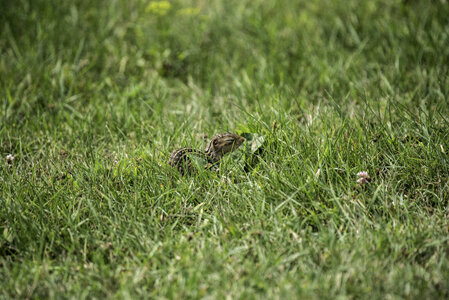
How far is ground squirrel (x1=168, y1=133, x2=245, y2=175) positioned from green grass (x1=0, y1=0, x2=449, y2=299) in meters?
0.10

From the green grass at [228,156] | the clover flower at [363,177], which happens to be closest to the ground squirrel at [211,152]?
the green grass at [228,156]

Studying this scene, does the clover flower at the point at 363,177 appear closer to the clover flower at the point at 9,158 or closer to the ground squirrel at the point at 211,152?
the ground squirrel at the point at 211,152

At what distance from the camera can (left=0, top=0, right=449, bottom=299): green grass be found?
2.63 m

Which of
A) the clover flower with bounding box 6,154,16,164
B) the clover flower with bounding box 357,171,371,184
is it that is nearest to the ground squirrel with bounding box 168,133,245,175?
the clover flower with bounding box 357,171,371,184

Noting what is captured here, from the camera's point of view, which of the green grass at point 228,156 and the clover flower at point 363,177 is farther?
the clover flower at point 363,177

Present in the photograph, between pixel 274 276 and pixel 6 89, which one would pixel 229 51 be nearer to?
pixel 6 89

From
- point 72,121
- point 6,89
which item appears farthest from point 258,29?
point 6,89

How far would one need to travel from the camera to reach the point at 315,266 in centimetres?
263

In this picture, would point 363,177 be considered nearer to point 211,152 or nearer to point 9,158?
point 211,152

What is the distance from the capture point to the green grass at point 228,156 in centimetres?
263

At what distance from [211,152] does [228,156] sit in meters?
0.20

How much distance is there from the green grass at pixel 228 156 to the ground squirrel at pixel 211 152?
10 cm

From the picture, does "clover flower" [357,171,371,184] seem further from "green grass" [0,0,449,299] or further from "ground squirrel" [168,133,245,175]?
"ground squirrel" [168,133,245,175]

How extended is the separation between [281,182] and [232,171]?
41 centimetres
